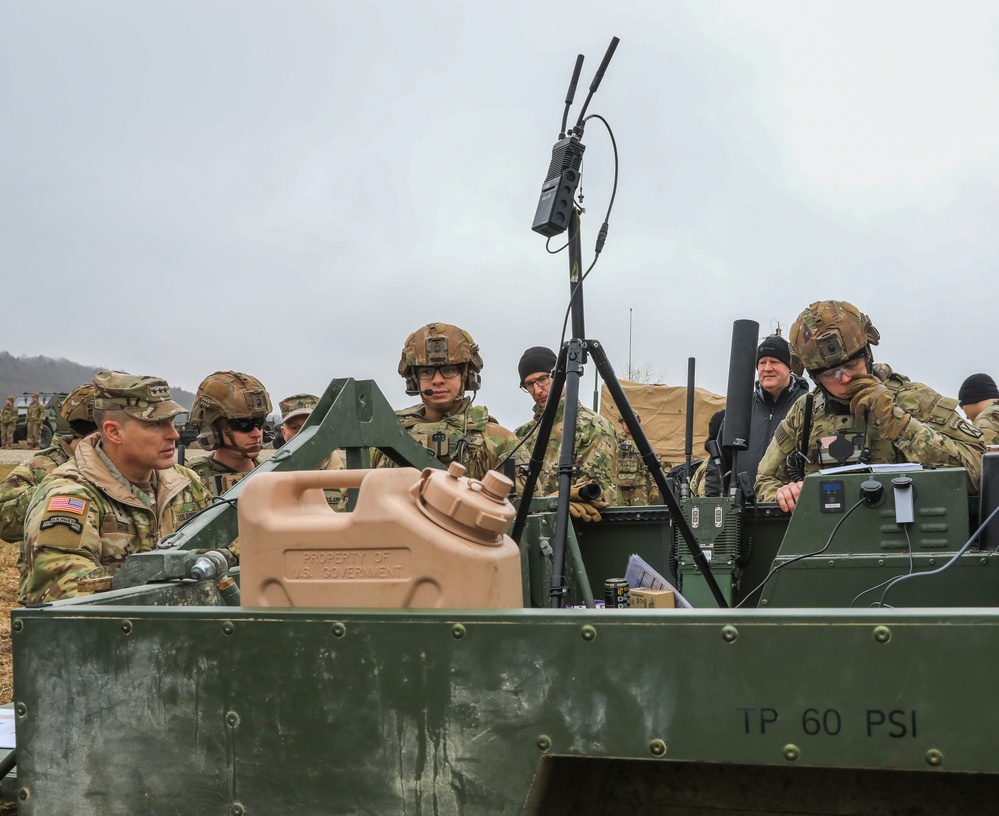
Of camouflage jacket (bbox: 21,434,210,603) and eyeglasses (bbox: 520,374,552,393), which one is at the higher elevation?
eyeglasses (bbox: 520,374,552,393)

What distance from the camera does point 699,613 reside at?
165 centimetres

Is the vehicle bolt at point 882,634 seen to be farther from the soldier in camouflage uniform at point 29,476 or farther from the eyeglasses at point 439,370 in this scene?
the soldier in camouflage uniform at point 29,476

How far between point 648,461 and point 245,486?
152cm

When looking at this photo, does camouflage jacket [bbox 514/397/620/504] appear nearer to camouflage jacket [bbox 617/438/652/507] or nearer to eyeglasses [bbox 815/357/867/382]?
eyeglasses [bbox 815/357/867/382]

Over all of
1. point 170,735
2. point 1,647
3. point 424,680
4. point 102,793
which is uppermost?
point 424,680

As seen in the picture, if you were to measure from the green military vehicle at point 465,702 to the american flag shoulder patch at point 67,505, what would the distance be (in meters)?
1.80

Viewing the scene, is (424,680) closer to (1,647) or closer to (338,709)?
(338,709)

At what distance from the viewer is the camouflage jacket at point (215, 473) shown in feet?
20.8

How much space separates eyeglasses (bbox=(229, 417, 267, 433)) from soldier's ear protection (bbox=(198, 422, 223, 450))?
114 mm

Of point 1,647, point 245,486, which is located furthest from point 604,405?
point 245,486

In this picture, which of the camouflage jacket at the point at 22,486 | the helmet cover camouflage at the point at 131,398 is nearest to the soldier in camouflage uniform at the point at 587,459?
the helmet cover camouflage at the point at 131,398

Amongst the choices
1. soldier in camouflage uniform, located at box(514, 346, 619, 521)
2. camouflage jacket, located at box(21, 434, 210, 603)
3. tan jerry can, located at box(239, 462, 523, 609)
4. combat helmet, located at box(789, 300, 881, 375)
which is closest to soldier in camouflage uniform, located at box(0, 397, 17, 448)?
soldier in camouflage uniform, located at box(514, 346, 619, 521)

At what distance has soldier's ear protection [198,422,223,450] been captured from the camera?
21.3 ft

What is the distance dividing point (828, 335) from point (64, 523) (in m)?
3.47
